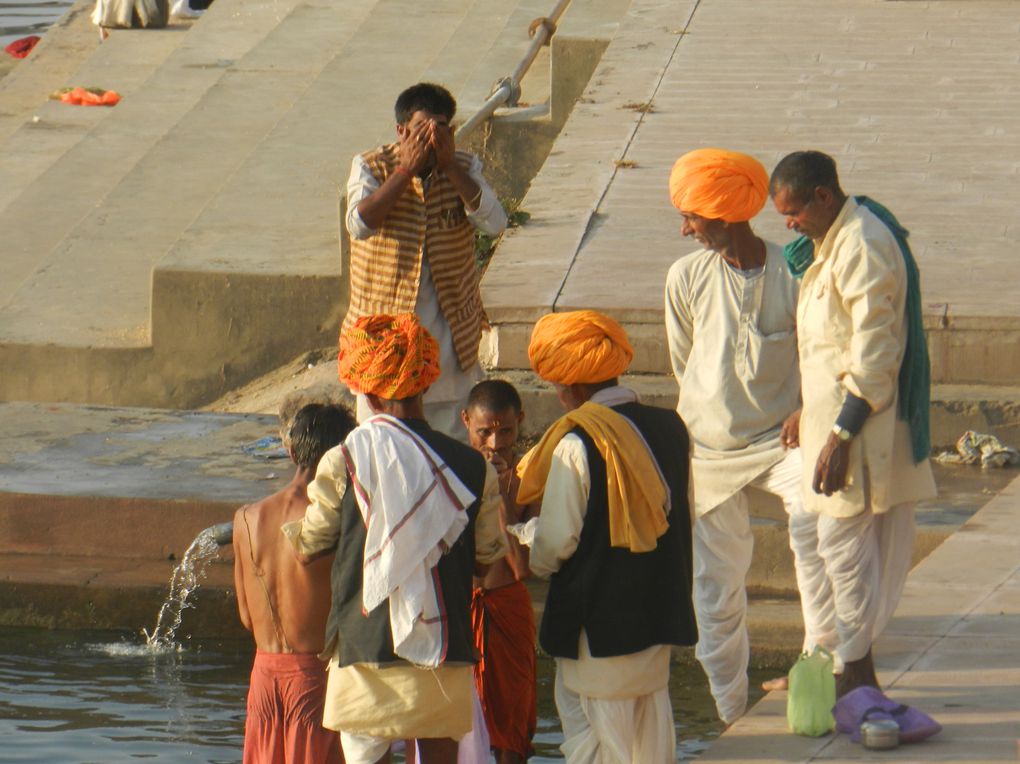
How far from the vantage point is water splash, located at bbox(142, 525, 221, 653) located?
7367mm

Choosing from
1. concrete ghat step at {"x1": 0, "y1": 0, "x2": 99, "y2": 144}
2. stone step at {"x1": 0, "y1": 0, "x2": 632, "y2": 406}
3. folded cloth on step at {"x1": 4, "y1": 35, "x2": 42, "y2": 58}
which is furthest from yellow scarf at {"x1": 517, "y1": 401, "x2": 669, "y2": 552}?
folded cloth on step at {"x1": 4, "y1": 35, "x2": 42, "y2": 58}

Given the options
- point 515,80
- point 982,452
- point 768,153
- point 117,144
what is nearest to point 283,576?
point 982,452

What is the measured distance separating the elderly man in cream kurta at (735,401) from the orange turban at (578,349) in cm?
76

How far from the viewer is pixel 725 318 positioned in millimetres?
5758

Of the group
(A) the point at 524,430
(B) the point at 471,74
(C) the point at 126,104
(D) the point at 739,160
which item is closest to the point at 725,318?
(D) the point at 739,160

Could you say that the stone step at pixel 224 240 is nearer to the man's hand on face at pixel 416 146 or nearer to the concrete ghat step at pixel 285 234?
the concrete ghat step at pixel 285 234

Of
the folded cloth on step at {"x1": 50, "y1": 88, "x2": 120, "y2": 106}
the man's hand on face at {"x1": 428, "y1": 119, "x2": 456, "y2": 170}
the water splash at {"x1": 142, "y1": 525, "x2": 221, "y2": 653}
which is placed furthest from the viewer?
the folded cloth on step at {"x1": 50, "y1": 88, "x2": 120, "y2": 106}

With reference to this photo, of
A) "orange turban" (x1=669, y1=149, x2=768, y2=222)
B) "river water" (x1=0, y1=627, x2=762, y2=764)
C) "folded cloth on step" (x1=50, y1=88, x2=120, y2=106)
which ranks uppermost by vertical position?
"orange turban" (x1=669, y1=149, x2=768, y2=222)

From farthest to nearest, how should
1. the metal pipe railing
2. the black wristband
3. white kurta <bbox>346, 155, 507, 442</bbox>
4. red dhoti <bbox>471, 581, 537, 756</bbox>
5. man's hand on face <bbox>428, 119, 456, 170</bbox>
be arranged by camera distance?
the metal pipe railing, white kurta <bbox>346, 155, 507, 442</bbox>, man's hand on face <bbox>428, 119, 456, 170</bbox>, red dhoti <bbox>471, 581, 537, 756</bbox>, the black wristband

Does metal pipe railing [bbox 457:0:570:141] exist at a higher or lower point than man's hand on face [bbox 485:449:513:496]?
higher

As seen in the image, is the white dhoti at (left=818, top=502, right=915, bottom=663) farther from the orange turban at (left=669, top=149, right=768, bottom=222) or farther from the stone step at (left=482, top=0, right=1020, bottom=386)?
the stone step at (left=482, top=0, right=1020, bottom=386)

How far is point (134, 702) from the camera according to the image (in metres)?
6.90

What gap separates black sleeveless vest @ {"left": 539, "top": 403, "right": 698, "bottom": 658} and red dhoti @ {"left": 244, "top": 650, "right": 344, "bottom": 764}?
23.1 inches

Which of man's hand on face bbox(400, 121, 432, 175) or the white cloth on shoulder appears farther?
man's hand on face bbox(400, 121, 432, 175)
